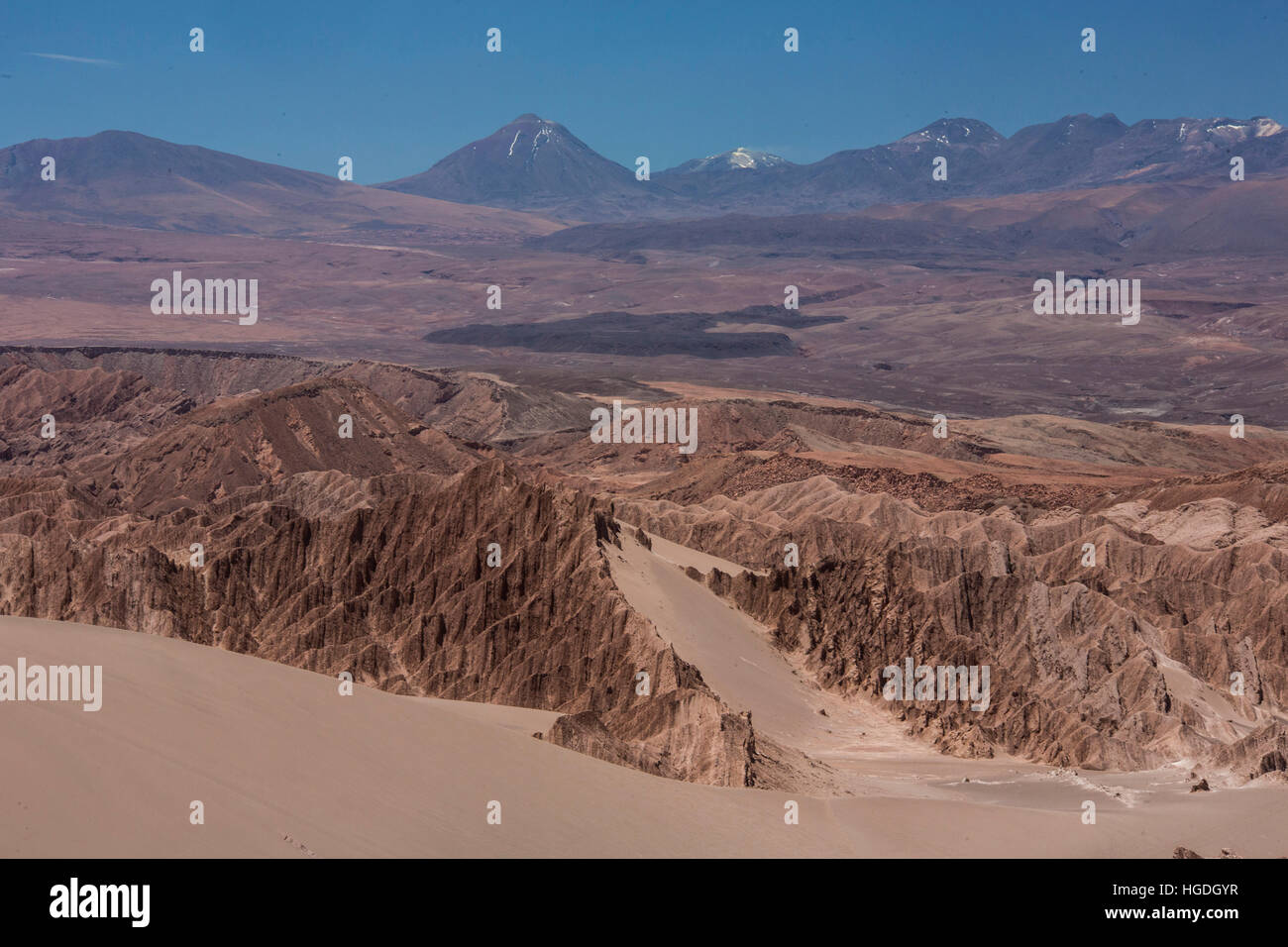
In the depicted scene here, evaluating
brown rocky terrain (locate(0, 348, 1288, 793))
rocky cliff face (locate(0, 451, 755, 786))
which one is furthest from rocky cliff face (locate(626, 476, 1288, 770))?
rocky cliff face (locate(0, 451, 755, 786))

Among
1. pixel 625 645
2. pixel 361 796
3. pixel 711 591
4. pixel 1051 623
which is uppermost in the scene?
pixel 361 796

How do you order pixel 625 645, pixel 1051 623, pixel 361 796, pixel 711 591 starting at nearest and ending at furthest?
pixel 361 796
pixel 625 645
pixel 1051 623
pixel 711 591

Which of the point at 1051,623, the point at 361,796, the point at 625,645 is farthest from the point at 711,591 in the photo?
the point at 361,796

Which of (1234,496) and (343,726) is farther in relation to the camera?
(1234,496)

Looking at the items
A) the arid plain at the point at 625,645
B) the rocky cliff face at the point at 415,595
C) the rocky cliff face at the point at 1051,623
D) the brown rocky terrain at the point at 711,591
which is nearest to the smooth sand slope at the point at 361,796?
the arid plain at the point at 625,645

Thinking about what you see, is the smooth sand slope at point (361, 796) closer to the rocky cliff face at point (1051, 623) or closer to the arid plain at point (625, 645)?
the arid plain at point (625, 645)

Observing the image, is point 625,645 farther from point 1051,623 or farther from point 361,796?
point 361,796

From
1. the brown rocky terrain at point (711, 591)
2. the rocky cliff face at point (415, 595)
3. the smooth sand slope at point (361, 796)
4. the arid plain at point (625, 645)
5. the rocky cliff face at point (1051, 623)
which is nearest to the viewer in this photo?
the smooth sand slope at point (361, 796)

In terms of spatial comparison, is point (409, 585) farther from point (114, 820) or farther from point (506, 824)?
point (114, 820)

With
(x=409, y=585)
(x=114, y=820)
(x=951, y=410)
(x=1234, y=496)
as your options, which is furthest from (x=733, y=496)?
(x=951, y=410)
